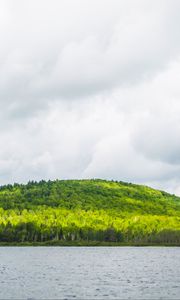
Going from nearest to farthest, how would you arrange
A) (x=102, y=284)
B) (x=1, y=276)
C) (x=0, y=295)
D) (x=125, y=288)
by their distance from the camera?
(x=0, y=295)
(x=125, y=288)
(x=102, y=284)
(x=1, y=276)

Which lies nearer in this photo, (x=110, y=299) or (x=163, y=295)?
(x=110, y=299)

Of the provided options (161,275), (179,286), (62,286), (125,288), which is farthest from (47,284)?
(161,275)

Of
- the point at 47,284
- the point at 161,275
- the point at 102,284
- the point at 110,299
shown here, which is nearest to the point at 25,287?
the point at 47,284

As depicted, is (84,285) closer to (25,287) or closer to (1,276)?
(25,287)

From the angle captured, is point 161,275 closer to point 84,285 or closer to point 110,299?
point 84,285

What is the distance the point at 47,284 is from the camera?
8362cm

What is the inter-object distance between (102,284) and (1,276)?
23.3 metres

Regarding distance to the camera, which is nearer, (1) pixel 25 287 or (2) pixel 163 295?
(2) pixel 163 295

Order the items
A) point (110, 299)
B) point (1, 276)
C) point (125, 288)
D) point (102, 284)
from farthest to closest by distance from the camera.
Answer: point (1, 276) → point (102, 284) → point (125, 288) → point (110, 299)

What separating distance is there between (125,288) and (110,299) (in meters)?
12.7

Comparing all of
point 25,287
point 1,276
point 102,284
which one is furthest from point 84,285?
point 1,276

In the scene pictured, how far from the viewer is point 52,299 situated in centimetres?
6562

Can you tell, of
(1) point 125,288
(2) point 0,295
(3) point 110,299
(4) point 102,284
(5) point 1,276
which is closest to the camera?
(3) point 110,299

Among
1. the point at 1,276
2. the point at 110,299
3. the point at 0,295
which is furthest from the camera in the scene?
the point at 1,276
